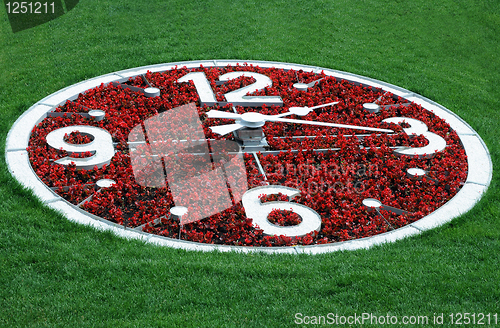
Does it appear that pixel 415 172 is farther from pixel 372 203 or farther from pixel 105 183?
pixel 105 183

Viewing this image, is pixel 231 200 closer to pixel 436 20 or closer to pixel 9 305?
pixel 9 305

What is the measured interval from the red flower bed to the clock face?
0.9 inches

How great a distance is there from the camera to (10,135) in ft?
27.0

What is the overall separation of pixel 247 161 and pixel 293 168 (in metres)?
0.74

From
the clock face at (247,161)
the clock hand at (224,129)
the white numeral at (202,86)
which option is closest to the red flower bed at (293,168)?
the clock face at (247,161)

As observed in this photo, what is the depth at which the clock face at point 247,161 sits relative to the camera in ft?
21.5

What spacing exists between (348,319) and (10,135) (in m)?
6.38

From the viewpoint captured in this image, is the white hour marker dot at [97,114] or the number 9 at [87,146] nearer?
the number 9 at [87,146]

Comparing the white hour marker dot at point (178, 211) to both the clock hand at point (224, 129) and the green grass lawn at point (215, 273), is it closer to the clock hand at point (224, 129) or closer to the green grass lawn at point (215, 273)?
the green grass lawn at point (215, 273)

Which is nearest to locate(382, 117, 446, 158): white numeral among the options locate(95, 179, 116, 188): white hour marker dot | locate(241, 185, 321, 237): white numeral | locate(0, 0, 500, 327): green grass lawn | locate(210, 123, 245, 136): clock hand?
locate(0, 0, 500, 327): green grass lawn

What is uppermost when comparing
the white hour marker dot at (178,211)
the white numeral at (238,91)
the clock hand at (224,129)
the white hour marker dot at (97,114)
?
the clock hand at (224,129)

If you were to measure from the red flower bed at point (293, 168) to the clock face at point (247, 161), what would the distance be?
0.02m

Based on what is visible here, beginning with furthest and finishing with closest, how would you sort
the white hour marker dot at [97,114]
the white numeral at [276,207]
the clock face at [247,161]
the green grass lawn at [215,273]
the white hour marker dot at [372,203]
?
1. the white hour marker dot at [97,114]
2. the white hour marker dot at [372,203]
3. the clock face at [247,161]
4. the white numeral at [276,207]
5. the green grass lawn at [215,273]

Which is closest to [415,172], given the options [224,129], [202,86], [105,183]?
[224,129]
